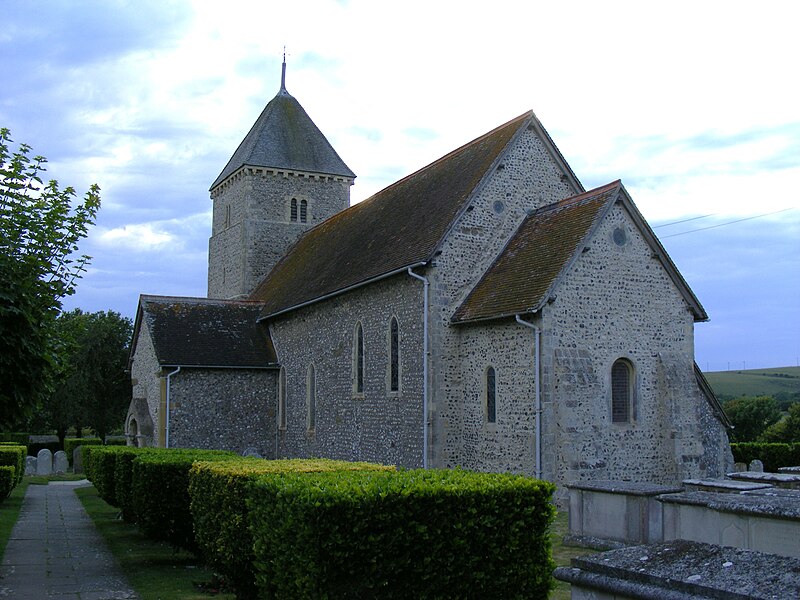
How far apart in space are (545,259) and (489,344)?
241 centimetres

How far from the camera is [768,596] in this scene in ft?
11.5

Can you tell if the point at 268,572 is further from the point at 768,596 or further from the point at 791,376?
the point at 791,376

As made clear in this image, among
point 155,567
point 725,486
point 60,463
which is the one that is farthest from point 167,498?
point 60,463

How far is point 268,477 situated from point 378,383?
13.3 metres

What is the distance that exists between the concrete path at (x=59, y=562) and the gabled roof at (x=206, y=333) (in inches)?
338

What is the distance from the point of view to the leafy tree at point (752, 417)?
51125mm

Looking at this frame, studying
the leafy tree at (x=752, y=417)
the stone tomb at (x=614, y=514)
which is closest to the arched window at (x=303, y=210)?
the stone tomb at (x=614, y=514)

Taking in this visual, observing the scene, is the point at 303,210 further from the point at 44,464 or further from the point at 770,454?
the point at 770,454

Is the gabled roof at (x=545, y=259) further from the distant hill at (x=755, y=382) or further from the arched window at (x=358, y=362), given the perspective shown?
the distant hill at (x=755, y=382)

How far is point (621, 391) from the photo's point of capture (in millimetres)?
18156

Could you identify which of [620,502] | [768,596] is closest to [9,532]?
[620,502]

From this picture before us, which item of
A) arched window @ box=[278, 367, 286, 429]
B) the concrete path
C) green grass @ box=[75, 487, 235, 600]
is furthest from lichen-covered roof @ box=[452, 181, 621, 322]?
arched window @ box=[278, 367, 286, 429]

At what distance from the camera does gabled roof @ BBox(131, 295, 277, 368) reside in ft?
91.9

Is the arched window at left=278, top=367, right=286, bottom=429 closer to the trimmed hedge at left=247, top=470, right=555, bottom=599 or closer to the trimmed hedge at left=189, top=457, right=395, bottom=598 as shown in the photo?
the trimmed hedge at left=189, top=457, right=395, bottom=598
